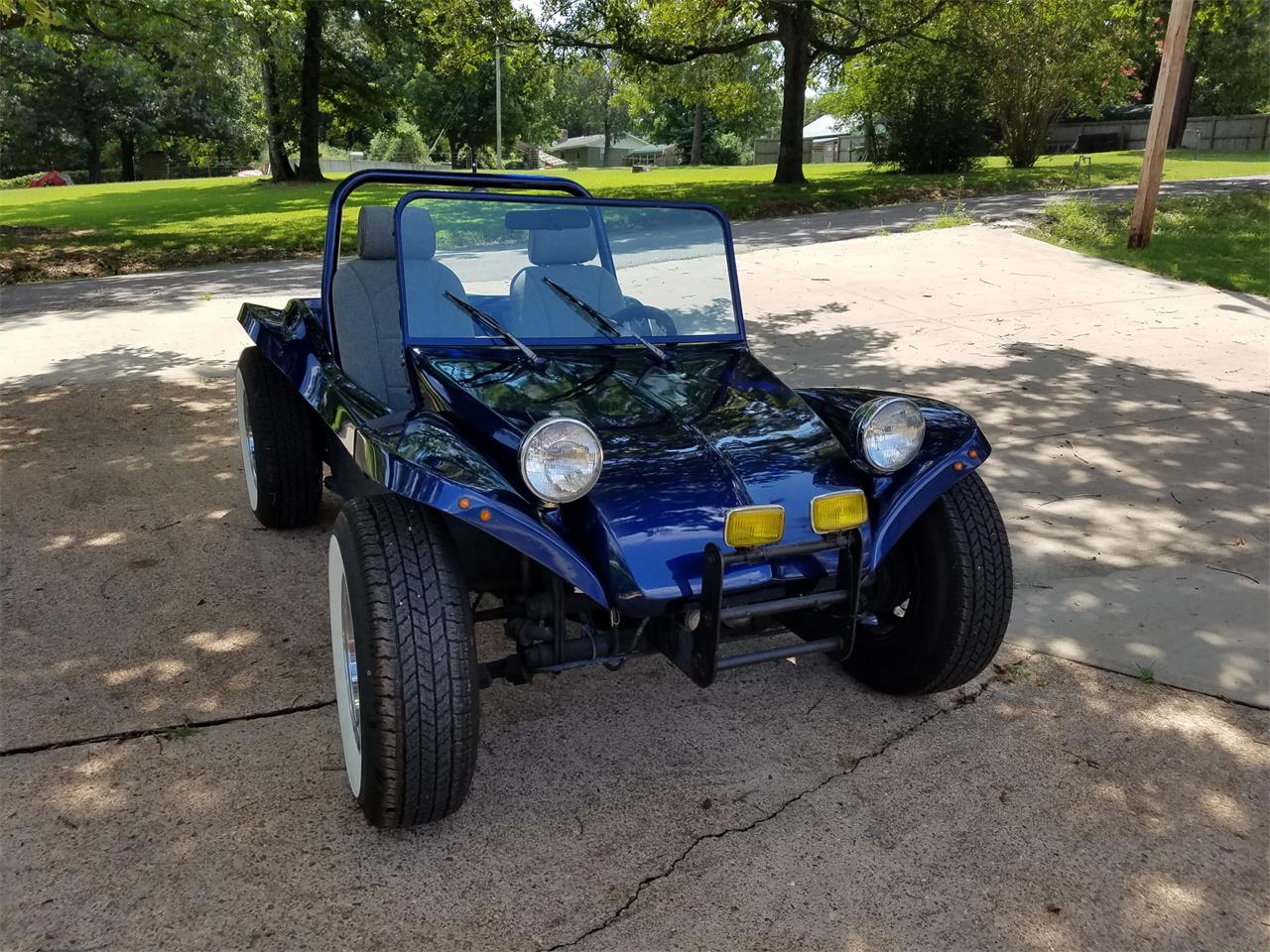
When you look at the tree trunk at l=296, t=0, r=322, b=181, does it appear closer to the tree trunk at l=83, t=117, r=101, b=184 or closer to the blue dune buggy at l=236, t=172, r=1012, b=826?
the blue dune buggy at l=236, t=172, r=1012, b=826

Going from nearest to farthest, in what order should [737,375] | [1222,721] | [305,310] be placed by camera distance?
[1222,721]
[737,375]
[305,310]

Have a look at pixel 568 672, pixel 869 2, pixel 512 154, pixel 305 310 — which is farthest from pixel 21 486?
pixel 512 154

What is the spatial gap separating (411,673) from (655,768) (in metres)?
0.87

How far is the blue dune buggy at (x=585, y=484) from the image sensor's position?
233 centimetres

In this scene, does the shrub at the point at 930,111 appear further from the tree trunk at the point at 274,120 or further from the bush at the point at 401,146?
the bush at the point at 401,146

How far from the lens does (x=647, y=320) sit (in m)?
3.48

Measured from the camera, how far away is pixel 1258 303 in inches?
353

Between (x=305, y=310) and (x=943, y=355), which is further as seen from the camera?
(x=943, y=355)

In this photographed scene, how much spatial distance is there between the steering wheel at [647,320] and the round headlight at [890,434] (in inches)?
38.1

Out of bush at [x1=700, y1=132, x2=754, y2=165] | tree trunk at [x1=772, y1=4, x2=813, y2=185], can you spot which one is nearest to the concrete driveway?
tree trunk at [x1=772, y1=4, x2=813, y2=185]

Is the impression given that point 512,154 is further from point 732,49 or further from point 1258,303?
point 1258,303

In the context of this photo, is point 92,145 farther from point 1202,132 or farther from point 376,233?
point 376,233

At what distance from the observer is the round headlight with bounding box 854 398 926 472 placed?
273 cm

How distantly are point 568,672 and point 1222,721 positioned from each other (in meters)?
2.03
